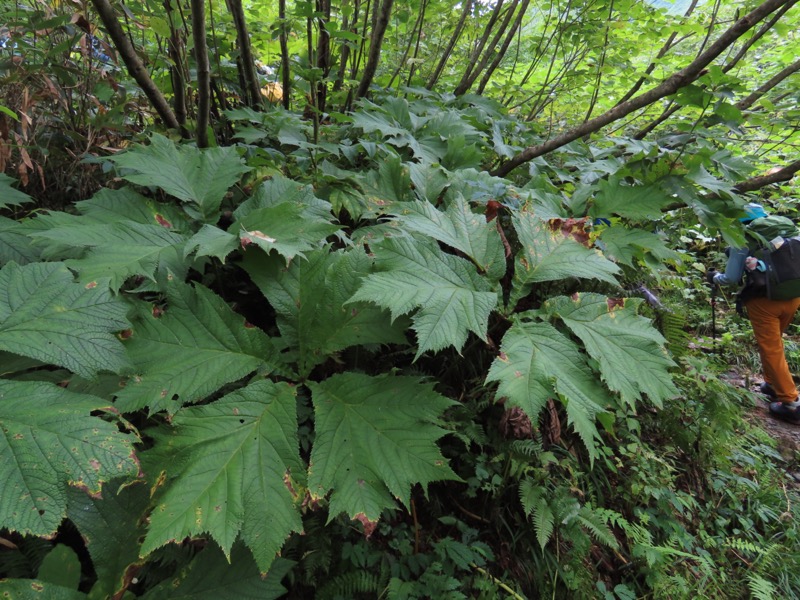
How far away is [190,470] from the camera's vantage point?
1123 mm

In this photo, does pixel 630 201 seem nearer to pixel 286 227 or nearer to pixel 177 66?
pixel 286 227

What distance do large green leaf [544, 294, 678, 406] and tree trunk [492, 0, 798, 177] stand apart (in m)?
1.36

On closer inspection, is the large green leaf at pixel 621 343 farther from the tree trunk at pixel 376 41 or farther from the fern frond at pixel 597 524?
the tree trunk at pixel 376 41

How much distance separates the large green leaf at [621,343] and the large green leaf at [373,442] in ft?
1.86

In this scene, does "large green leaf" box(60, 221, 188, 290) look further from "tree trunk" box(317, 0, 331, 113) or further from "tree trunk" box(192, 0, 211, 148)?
"tree trunk" box(317, 0, 331, 113)

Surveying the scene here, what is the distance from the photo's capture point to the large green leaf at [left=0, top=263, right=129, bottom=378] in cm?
109

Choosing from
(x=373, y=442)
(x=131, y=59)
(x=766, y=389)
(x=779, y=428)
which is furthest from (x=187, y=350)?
(x=766, y=389)

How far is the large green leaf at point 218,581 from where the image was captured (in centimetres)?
115

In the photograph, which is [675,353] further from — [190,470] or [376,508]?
[190,470]

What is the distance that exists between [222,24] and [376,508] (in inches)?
146

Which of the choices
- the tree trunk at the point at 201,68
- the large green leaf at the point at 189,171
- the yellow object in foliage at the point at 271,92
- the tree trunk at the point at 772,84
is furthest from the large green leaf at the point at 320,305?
the tree trunk at the point at 772,84

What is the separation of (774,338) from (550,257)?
179 inches

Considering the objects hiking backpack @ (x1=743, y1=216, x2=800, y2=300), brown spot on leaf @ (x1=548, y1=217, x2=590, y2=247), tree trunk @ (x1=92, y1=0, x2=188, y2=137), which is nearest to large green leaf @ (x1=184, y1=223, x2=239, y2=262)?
tree trunk @ (x1=92, y1=0, x2=188, y2=137)

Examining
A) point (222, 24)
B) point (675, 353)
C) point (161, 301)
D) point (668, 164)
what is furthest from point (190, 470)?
point (222, 24)
